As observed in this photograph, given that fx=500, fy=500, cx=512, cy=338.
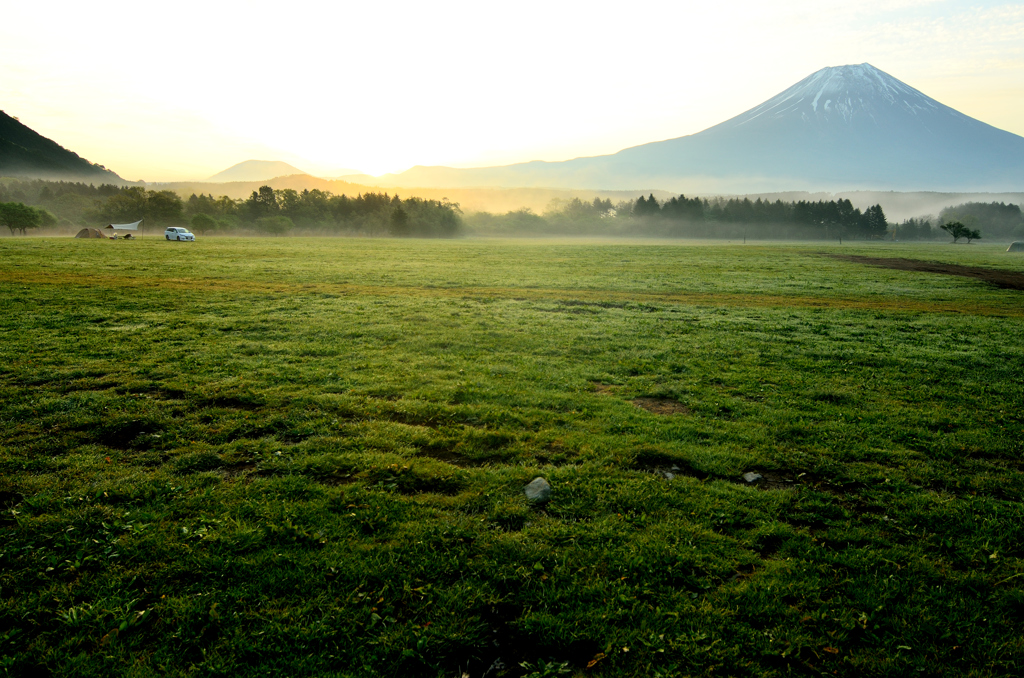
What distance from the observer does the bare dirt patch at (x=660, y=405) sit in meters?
10.7

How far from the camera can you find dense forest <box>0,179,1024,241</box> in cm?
12925

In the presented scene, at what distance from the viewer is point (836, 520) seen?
266 inches

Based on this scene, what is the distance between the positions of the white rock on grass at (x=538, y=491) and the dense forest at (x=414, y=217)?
139 m

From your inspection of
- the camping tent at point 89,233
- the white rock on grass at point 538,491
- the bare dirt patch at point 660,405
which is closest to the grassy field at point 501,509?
the bare dirt patch at point 660,405

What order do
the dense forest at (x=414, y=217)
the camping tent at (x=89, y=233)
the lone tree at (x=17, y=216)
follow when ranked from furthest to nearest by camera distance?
the dense forest at (x=414, y=217), the lone tree at (x=17, y=216), the camping tent at (x=89, y=233)

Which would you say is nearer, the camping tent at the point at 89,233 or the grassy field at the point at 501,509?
the grassy field at the point at 501,509


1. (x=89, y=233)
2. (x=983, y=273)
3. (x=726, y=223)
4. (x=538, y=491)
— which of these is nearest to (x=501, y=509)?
(x=538, y=491)

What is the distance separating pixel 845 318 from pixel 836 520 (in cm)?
1943

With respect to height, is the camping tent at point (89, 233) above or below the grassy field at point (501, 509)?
above

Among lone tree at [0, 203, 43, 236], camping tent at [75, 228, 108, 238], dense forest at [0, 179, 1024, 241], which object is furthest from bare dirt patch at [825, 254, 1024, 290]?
lone tree at [0, 203, 43, 236]

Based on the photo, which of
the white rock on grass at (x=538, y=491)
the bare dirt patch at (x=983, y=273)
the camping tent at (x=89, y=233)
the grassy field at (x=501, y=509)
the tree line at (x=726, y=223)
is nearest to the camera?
the grassy field at (x=501, y=509)

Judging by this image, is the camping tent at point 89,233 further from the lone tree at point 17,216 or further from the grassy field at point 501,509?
the grassy field at point 501,509

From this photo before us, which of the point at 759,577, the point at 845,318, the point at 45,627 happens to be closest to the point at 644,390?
the point at 759,577

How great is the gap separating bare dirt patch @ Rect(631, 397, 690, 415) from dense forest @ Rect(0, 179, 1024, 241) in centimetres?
13746
